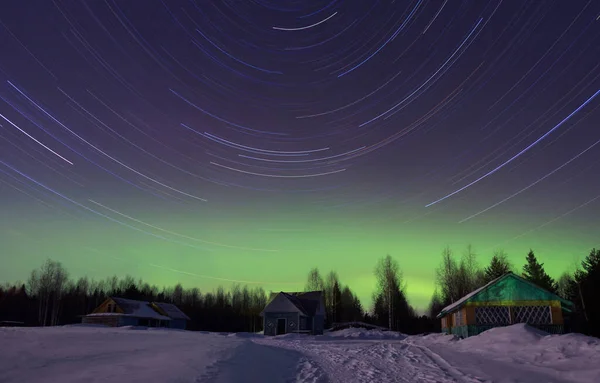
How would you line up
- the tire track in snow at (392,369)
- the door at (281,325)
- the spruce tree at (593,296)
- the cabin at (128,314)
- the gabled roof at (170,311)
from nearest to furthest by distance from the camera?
the tire track in snow at (392,369), the spruce tree at (593,296), the door at (281,325), the cabin at (128,314), the gabled roof at (170,311)

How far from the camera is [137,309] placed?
62062 millimetres

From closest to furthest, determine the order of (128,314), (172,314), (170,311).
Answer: (128,314) < (172,314) < (170,311)

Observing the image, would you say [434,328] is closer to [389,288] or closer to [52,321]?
[389,288]

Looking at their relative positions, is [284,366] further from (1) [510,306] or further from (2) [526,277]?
(2) [526,277]

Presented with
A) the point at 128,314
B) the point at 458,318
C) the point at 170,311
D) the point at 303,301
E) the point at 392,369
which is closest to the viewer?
the point at 392,369

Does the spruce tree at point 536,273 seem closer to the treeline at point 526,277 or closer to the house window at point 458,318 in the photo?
the treeline at point 526,277

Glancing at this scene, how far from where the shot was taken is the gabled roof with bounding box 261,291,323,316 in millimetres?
54006

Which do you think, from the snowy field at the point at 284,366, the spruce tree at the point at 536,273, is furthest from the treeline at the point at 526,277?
the snowy field at the point at 284,366

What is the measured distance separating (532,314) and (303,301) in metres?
37.5

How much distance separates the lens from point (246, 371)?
11.5 meters

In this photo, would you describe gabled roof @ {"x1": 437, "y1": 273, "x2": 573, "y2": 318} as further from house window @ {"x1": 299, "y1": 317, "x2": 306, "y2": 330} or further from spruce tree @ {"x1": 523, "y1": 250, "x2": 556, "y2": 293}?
spruce tree @ {"x1": 523, "y1": 250, "x2": 556, "y2": 293}

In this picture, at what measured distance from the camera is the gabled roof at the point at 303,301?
177 feet

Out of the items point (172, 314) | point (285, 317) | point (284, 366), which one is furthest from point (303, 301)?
point (284, 366)

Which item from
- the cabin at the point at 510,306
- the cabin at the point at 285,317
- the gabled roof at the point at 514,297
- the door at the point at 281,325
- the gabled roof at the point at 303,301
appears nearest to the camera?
the cabin at the point at 510,306
